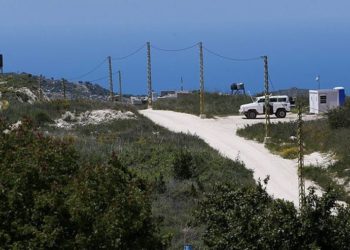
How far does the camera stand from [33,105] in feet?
174

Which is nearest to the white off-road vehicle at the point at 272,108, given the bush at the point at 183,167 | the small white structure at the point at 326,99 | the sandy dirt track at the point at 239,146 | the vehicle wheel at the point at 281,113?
the vehicle wheel at the point at 281,113

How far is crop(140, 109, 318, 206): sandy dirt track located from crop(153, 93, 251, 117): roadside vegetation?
229 centimetres

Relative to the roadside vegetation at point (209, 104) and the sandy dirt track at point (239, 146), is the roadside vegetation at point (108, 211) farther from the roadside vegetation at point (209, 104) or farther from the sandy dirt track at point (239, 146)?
the roadside vegetation at point (209, 104)

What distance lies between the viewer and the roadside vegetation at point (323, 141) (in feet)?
116

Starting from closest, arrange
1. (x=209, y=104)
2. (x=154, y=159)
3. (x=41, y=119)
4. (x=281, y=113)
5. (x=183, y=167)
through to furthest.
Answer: (x=183, y=167), (x=154, y=159), (x=41, y=119), (x=281, y=113), (x=209, y=104)

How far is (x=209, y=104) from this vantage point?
64875 millimetres

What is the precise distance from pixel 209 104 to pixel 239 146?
68.8 ft

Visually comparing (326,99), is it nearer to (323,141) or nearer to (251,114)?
(251,114)

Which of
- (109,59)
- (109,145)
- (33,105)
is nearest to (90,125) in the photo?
(33,105)

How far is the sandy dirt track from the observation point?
35.2 metres

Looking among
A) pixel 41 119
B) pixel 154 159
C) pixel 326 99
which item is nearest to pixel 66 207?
pixel 154 159

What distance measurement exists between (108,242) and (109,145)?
84.6 feet

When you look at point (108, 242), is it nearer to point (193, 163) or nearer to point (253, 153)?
point (193, 163)

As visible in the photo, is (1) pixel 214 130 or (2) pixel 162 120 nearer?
(1) pixel 214 130
